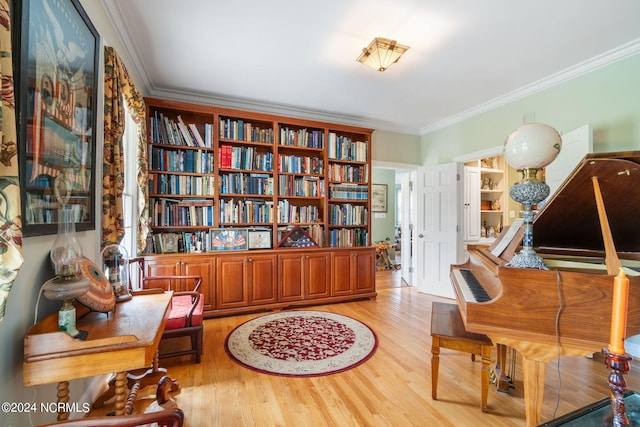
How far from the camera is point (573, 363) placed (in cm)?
221

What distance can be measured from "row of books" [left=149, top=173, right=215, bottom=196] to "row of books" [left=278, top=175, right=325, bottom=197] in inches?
34.0

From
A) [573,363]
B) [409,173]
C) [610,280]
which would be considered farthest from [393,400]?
[409,173]

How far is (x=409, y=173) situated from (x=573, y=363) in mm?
3350

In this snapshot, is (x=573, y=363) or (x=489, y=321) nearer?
(x=489, y=321)

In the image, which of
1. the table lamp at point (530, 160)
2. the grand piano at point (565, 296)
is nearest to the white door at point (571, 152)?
the grand piano at point (565, 296)

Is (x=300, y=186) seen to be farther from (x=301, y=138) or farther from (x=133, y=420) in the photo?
(x=133, y=420)

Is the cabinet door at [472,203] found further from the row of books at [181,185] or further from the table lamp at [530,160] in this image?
the row of books at [181,185]

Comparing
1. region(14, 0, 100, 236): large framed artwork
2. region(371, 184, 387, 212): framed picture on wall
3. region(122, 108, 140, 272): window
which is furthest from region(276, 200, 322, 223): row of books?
region(371, 184, 387, 212): framed picture on wall

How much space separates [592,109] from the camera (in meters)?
2.62

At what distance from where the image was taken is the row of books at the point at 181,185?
119 inches

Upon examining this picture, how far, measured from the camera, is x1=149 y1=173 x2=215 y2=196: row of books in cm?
304

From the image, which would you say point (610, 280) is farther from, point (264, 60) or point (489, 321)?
point (264, 60)

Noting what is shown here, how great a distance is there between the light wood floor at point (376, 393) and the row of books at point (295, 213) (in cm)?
168

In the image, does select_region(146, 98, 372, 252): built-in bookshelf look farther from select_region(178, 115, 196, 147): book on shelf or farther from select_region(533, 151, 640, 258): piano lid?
select_region(533, 151, 640, 258): piano lid
